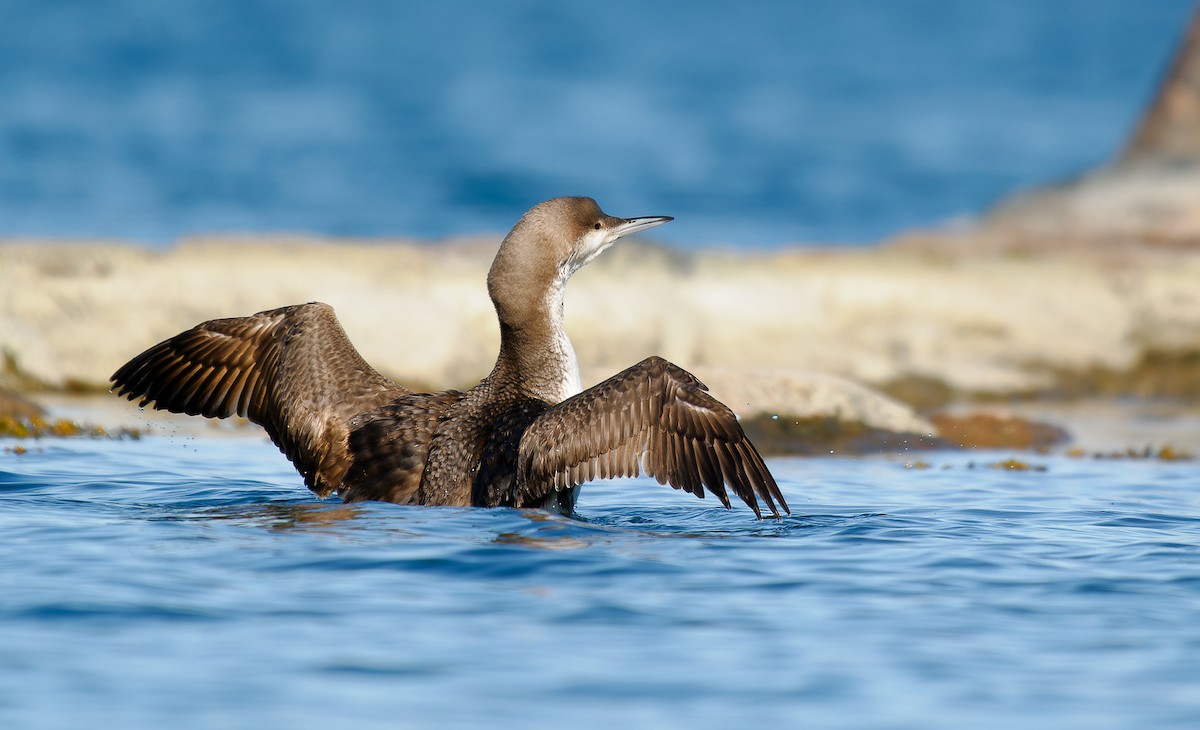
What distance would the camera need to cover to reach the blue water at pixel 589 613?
418cm

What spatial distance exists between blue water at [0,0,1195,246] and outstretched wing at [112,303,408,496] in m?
11.8

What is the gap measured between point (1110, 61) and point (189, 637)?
3404 cm

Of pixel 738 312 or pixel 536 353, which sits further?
pixel 738 312

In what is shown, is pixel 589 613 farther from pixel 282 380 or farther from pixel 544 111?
pixel 544 111

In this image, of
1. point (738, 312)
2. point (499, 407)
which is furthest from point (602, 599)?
point (738, 312)

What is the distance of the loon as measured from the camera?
6340mm

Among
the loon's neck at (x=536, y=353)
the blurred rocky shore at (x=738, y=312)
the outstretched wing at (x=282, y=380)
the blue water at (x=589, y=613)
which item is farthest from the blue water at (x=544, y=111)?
the blue water at (x=589, y=613)

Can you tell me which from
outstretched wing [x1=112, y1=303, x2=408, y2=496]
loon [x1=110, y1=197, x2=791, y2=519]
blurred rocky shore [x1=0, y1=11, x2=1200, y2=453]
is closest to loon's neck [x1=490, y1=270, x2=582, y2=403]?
loon [x1=110, y1=197, x2=791, y2=519]

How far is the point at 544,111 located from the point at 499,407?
22.5 metres

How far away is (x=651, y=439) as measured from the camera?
6348mm

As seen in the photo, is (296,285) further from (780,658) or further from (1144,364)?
(780,658)

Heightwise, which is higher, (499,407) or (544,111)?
(544,111)

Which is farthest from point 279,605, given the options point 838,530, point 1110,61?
point 1110,61

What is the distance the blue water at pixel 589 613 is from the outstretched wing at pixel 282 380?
1.00 feet
